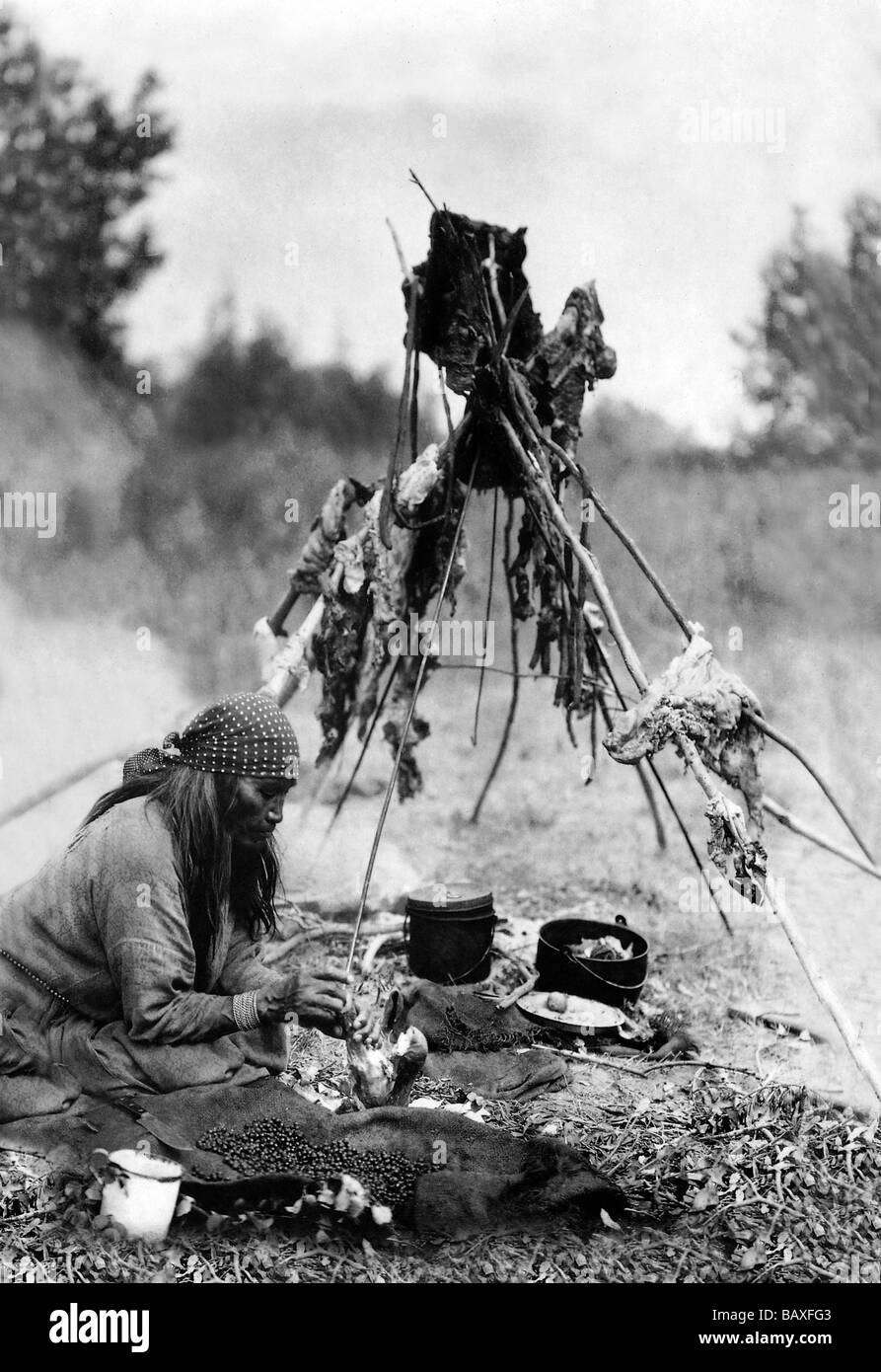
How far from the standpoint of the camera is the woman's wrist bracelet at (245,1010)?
296cm

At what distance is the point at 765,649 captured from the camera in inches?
249

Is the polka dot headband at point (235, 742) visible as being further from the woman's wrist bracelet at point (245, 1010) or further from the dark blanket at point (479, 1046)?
the dark blanket at point (479, 1046)

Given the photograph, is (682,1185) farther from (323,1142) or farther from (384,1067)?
(323,1142)

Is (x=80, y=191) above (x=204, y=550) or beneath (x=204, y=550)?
above

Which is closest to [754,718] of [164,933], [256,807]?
[256,807]

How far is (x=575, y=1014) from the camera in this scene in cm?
425

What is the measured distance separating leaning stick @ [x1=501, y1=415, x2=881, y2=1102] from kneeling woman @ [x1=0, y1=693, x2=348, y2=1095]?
1.15m

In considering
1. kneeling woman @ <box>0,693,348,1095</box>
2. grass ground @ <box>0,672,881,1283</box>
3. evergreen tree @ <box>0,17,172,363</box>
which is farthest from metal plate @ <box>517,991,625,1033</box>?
evergreen tree @ <box>0,17,172,363</box>

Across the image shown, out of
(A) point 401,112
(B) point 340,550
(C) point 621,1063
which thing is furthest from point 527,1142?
(A) point 401,112

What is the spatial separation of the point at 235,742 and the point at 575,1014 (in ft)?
6.57

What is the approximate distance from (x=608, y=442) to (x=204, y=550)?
275 cm

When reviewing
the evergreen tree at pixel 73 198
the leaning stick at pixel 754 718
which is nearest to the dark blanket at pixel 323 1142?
the leaning stick at pixel 754 718

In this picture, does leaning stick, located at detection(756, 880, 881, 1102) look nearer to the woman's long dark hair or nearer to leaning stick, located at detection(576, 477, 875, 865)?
leaning stick, located at detection(576, 477, 875, 865)
